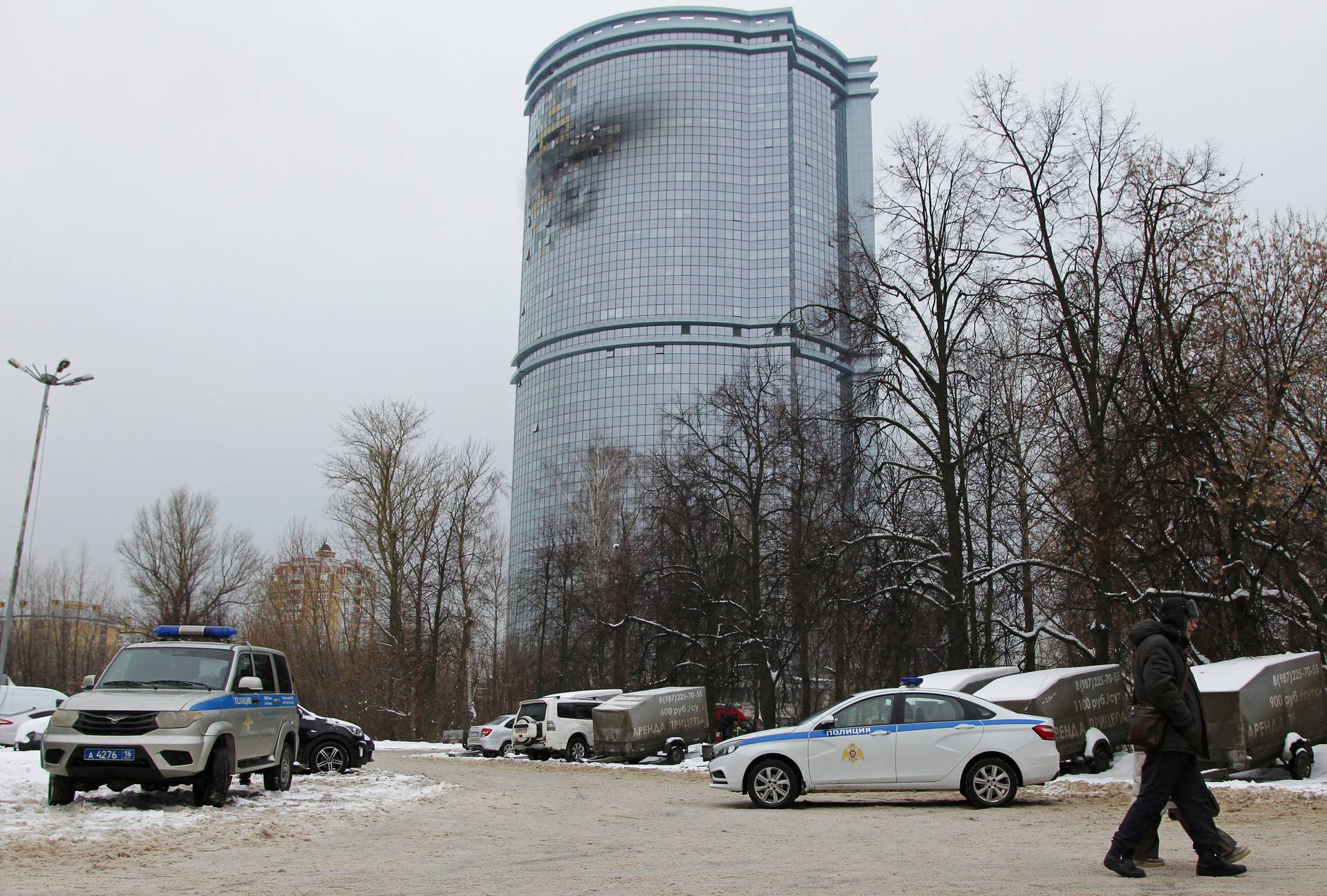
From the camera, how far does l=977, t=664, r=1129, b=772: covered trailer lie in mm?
17297

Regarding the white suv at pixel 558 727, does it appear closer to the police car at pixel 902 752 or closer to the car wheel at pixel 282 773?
the car wheel at pixel 282 773

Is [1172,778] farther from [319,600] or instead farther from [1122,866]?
[319,600]

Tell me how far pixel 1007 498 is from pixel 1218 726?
57.7ft

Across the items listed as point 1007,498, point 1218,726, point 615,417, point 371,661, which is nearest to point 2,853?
point 1218,726

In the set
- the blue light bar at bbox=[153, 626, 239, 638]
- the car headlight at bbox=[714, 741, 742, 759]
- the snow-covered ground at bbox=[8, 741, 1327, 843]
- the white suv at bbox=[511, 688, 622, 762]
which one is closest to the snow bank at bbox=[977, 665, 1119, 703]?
the snow-covered ground at bbox=[8, 741, 1327, 843]

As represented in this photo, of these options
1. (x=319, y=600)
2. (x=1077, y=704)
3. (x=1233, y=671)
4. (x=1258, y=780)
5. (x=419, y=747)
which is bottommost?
(x=419, y=747)

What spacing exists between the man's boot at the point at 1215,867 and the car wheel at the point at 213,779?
10.2 meters

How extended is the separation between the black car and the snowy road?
4.03 m

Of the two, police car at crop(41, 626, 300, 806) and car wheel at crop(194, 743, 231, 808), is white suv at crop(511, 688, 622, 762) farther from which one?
car wheel at crop(194, 743, 231, 808)

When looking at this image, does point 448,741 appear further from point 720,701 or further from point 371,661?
point 720,701

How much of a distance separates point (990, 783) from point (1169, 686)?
6879 mm

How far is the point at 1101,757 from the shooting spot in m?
18.2

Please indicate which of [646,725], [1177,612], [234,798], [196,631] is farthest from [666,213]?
[1177,612]

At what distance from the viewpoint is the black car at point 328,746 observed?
20000 millimetres
